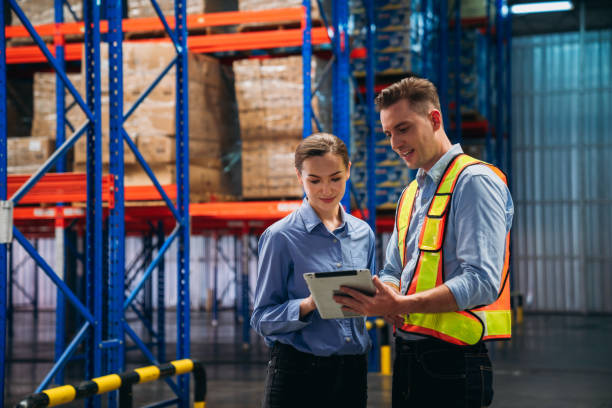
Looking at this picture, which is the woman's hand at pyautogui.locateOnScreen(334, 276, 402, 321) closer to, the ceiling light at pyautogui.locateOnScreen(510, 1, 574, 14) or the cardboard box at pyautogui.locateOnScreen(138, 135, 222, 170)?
the cardboard box at pyautogui.locateOnScreen(138, 135, 222, 170)

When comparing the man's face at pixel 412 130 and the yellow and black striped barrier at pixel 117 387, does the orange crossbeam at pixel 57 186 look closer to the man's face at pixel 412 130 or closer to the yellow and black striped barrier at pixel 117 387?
the yellow and black striped barrier at pixel 117 387

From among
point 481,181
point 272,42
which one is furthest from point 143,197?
point 481,181

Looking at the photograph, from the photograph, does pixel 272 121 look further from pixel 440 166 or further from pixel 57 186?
pixel 440 166

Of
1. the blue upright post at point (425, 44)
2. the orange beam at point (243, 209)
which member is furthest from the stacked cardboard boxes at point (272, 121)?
the blue upright post at point (425, 44)

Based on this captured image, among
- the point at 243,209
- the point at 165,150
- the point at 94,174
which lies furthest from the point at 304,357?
the point at 243,209

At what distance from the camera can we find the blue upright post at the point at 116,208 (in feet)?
17.2

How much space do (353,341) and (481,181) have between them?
32.1 inches

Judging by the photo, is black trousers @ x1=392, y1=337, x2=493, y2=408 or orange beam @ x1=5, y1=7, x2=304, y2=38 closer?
black trousers @ x1=392, y1=337, x2=493, y2=408

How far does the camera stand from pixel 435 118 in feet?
8.46

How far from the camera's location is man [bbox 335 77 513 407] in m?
2.34

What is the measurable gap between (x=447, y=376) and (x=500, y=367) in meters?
9.11

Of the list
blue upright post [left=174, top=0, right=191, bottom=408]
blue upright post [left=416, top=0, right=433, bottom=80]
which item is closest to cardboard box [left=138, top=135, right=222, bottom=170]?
blue upright post [left=174, top=0, right=191, bottom=408]

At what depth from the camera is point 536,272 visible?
21.4 m

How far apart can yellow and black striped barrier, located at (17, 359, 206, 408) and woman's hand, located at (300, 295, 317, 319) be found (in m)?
1.95
